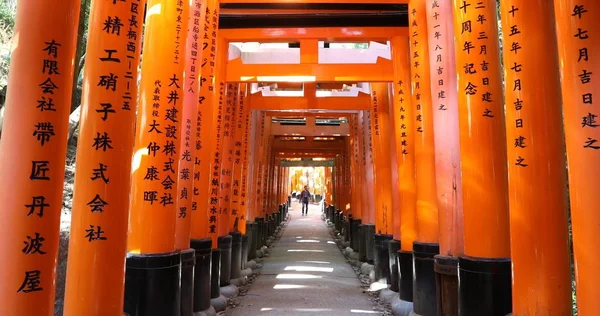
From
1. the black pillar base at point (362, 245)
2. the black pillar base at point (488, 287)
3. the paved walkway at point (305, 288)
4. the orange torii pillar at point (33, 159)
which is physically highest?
the orange torii pillar at point (33, 159)

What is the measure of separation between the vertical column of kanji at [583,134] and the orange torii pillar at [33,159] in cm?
241

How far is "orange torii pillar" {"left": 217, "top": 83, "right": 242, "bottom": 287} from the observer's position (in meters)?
6.48

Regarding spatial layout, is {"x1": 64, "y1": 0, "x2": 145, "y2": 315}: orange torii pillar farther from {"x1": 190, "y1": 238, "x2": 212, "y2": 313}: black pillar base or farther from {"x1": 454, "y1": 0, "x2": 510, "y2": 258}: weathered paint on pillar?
{"x1": 454, "y1": 0, "x2": 510, "y2": 258}: weathered paint on pillar

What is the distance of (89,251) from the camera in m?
2.33

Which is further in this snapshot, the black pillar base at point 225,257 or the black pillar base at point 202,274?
the black pillar base at point 225,257

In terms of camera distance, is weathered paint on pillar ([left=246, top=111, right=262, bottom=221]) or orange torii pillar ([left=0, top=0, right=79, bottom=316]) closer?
orange torii pillar ([left=0, top=0, right=79, bottom=316])

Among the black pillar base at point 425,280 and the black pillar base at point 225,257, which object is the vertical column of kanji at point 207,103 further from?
the black pillar base at point 425,280

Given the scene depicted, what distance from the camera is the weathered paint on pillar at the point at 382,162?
282 inches

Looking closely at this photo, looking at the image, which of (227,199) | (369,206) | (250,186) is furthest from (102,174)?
(250,186)

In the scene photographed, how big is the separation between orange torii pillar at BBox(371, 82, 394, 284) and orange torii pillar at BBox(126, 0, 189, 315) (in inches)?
167

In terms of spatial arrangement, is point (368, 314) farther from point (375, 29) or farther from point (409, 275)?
point (375, 29)

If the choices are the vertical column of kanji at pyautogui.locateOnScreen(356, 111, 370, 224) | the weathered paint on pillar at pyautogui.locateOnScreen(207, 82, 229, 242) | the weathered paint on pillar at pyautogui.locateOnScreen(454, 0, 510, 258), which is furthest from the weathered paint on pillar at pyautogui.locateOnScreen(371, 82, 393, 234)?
the weathered paint on pillar at pyautogui.locateOnScreen(454, 0, 510, 258)

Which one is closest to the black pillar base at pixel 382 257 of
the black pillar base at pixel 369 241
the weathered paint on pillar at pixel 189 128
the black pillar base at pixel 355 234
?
the black pillar base at pixel 369 241

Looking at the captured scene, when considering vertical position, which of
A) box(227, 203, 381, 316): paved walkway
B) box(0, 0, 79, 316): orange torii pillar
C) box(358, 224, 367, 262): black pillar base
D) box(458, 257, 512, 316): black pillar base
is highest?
box(0, 0, 79, 316): orange torii pillar
